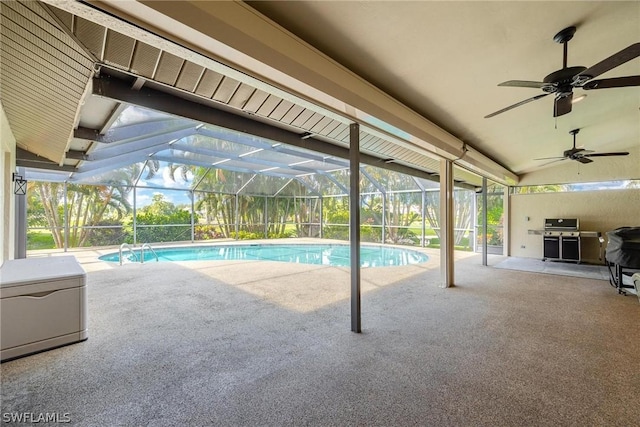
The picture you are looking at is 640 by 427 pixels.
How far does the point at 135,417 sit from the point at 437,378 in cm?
219

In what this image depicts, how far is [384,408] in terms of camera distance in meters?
1.90

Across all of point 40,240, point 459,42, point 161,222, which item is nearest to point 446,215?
point 459,42

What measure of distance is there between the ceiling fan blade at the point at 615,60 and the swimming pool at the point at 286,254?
22.5ft

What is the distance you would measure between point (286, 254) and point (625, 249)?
8675mm

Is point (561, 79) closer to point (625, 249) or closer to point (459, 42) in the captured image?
point (459, 42)

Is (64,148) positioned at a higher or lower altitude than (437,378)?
higher

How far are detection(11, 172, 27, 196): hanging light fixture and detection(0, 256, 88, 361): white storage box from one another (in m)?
2.86

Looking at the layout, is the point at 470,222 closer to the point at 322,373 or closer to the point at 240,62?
the point at 322,373

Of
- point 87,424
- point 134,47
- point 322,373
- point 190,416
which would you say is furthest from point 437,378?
point 134,47

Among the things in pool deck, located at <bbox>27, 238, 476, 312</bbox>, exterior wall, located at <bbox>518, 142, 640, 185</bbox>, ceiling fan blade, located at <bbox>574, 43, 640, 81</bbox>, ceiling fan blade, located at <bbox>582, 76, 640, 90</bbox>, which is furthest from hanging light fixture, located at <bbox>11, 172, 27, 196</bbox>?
exterior wall, located at <bbox>518, 142, 640, 185</bbox>

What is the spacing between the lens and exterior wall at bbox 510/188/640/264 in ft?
24.0

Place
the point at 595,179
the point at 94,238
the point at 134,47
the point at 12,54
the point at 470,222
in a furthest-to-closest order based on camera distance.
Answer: the point at 470,222 < the point at 94,238 < the point at 595,179 < the point at 12,54 < the point at 134,47

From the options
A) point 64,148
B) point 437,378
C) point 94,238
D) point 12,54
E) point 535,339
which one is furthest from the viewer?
point 94,238

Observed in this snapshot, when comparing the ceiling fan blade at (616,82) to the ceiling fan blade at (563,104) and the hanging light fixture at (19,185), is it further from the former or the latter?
the hanging light fixture at (19,185)
